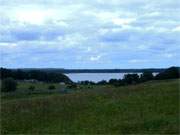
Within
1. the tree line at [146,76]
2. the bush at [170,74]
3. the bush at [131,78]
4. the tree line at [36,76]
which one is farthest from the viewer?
the tree line at [36,76]

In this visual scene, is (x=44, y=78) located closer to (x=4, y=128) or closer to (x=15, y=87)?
(x=15, y=87)

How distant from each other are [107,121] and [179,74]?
568 inches

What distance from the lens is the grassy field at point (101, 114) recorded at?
1730 cm

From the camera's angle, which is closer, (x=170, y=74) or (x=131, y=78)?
(x=170, y=74)

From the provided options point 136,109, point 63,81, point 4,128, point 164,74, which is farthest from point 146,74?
point 4,128

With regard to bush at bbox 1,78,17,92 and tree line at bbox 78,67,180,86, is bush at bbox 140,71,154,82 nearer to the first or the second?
tree line at bbox 78,67,180,86

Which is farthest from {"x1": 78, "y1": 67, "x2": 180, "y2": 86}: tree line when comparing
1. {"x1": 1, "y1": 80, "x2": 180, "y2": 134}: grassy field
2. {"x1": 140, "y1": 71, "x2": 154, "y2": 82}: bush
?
{"x1": 1, "y1": 80, "x2": 180, "y2": 134}: grassy field

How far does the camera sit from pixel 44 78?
179ft

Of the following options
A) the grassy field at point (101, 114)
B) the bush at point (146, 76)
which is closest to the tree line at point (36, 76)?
the bush at point (146, 76)

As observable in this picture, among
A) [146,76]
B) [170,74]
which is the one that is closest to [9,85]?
[146,76]

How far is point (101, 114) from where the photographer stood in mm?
19766

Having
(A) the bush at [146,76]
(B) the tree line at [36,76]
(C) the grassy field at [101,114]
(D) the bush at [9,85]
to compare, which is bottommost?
(C) the grassy field at [101,114]

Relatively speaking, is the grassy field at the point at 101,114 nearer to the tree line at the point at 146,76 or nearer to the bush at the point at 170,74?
the bush at the point at 170,74

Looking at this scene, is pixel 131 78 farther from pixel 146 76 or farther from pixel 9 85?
pixel 9 85
